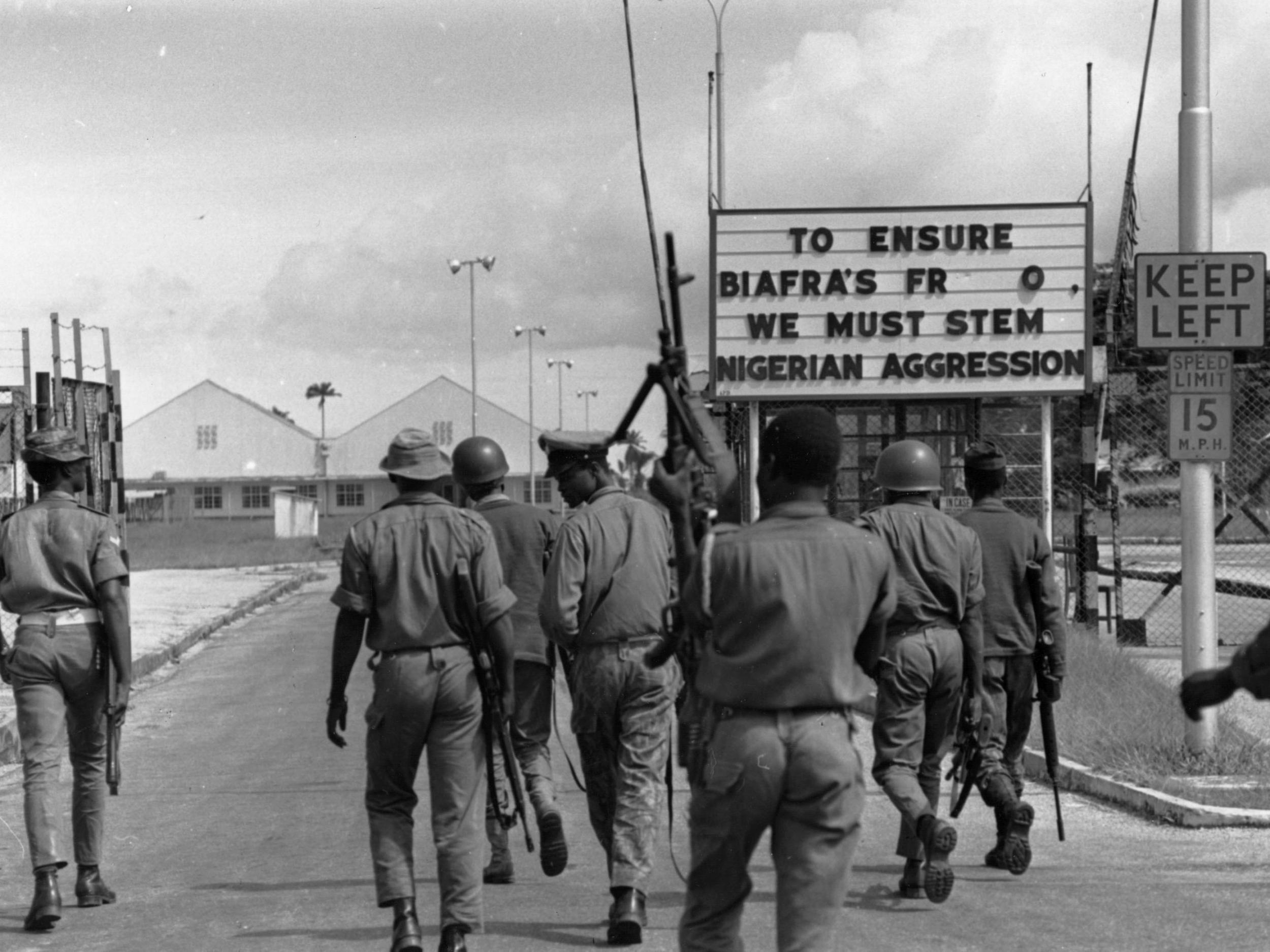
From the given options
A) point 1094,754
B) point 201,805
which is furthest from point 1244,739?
point 201,805

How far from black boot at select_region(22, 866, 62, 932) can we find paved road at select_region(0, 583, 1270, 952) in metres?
0.06

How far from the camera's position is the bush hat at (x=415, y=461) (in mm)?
6047

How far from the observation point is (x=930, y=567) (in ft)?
22.7

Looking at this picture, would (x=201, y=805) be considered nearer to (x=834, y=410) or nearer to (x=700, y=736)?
(x=700, y=736)

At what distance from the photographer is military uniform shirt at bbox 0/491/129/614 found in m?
6.78

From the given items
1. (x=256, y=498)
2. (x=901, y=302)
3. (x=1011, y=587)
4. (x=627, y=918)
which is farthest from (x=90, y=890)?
(x=256, y=498)

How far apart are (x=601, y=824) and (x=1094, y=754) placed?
4.33 m

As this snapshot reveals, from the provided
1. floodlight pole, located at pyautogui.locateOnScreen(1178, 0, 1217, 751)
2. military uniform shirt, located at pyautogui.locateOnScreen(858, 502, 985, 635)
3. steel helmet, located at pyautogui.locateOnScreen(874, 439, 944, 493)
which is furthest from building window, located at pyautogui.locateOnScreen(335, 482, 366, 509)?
military uniform shirt, located at pyautogui.locateOnScreen(858, 502, 985, 635)

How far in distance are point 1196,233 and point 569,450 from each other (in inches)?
195

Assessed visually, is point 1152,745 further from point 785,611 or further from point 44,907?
point 785,611

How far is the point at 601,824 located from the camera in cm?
689

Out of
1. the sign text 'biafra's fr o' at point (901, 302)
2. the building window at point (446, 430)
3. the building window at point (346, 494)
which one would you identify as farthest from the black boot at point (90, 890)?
the building window at point (446, 430)

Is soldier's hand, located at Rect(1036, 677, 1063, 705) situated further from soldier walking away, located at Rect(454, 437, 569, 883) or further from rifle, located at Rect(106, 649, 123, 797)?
rifle, located at Rect(106, 649, 123, 797)

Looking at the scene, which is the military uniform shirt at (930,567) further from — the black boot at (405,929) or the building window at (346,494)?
the building window at (346,494)
